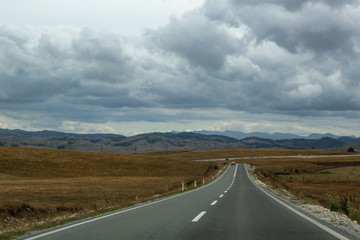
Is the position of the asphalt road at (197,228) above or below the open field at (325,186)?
above

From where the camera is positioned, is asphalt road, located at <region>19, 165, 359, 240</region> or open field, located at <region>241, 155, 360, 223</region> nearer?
asphalt road, located at <region>19, 165, 359, 240</region>

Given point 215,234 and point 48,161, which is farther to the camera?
point 48,161

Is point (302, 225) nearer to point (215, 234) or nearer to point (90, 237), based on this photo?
point (215, 234)

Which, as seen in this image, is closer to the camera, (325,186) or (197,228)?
(197,228)

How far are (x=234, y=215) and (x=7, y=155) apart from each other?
7825cm

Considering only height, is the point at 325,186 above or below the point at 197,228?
below

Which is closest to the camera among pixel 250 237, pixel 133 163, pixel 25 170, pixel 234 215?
pixel 250 237

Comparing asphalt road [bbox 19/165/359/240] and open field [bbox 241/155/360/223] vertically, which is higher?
asphalt road [bbox 19/165/359/240]

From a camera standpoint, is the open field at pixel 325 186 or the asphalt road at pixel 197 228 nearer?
the asphalt road at pixel 197 228

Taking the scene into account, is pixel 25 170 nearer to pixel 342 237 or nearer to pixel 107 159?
pixel 107 159

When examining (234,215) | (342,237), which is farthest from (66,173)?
(342,237)

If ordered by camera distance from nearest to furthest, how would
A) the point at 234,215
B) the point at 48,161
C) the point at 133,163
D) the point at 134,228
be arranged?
1. the point at 134,228
2. the point at 234,215
3. the point at 48,161
4. the point at 133,163

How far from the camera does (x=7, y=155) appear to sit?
8019 cm

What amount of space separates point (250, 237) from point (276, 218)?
13.6ft
